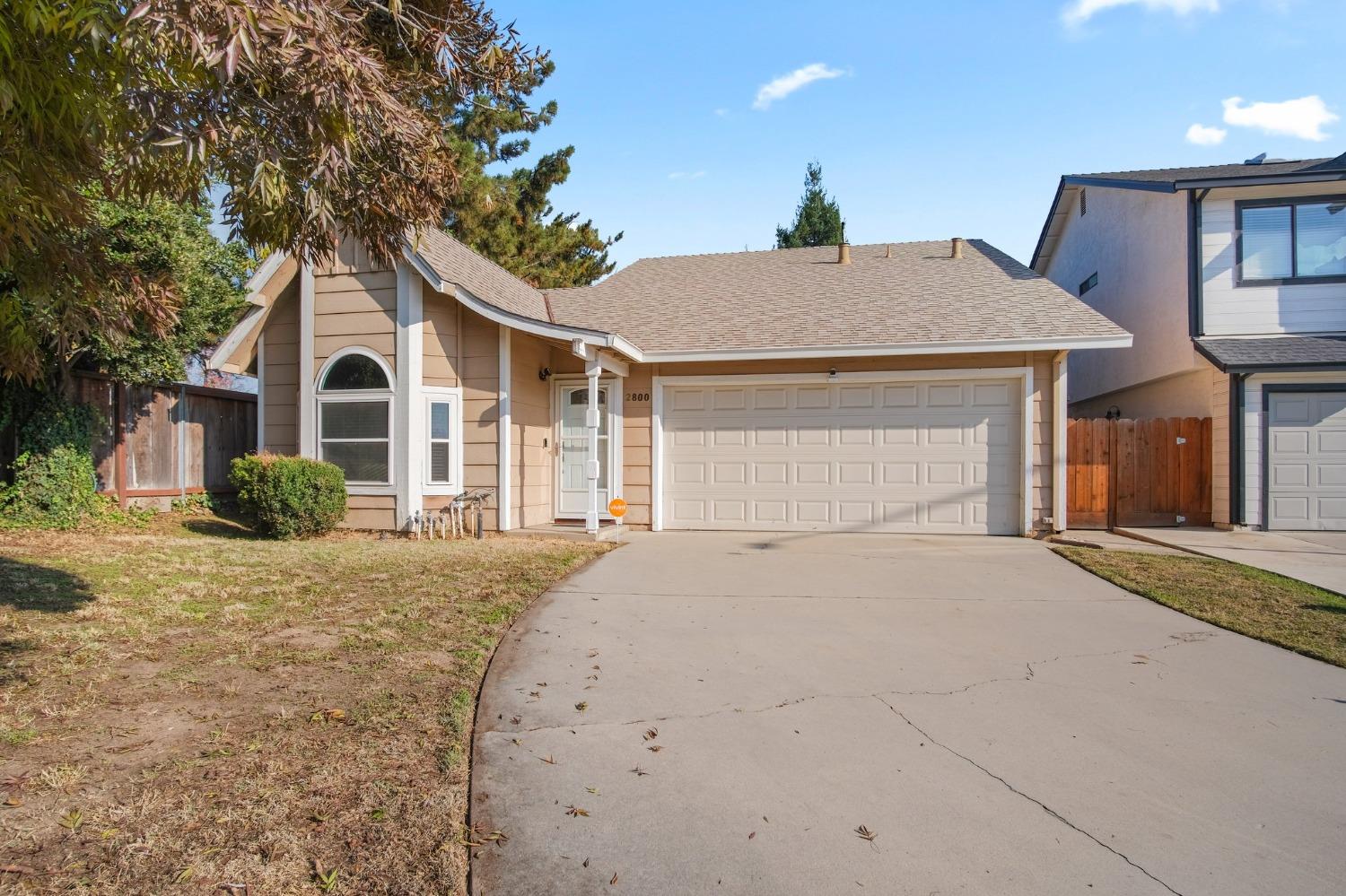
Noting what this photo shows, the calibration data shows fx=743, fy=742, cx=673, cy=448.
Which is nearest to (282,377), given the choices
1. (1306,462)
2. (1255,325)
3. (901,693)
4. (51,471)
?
(51,471)

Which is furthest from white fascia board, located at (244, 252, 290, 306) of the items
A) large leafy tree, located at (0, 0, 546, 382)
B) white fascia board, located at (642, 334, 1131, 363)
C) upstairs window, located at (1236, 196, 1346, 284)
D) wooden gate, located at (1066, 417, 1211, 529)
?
upstairs window, located at (1236, 196, 1346, 284)

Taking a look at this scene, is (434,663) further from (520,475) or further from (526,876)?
(520,475)

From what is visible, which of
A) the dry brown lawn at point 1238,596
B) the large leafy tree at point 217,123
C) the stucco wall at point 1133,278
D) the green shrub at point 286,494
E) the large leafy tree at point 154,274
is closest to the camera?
the large leafy tree at point 217,123

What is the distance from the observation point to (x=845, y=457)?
38.3 feet

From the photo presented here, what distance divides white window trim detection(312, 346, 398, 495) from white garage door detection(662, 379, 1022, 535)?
417cm

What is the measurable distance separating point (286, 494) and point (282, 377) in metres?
2.64

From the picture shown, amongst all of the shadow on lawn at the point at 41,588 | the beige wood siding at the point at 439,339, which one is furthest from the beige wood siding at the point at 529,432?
the shadow on lawn at the point at 41,588

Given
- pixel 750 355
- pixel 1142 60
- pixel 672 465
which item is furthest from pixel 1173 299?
pixel 672 465

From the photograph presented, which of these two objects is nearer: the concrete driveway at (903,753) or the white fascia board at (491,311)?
the concrete driveway at (903,753)

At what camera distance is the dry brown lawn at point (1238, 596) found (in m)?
5.63

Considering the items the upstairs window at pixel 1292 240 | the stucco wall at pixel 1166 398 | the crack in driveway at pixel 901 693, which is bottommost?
the crack in driveway at pixel 901 693

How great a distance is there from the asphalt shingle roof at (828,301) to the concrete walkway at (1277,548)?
3.13m

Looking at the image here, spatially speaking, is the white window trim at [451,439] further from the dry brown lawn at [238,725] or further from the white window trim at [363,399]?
the dry brown lawn at [238,725]

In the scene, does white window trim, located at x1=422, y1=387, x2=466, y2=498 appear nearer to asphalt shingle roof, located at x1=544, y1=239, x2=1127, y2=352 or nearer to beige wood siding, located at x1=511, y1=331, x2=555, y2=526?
beige wood siding, located at x1=511, y1=331, x2=555, y2=526
